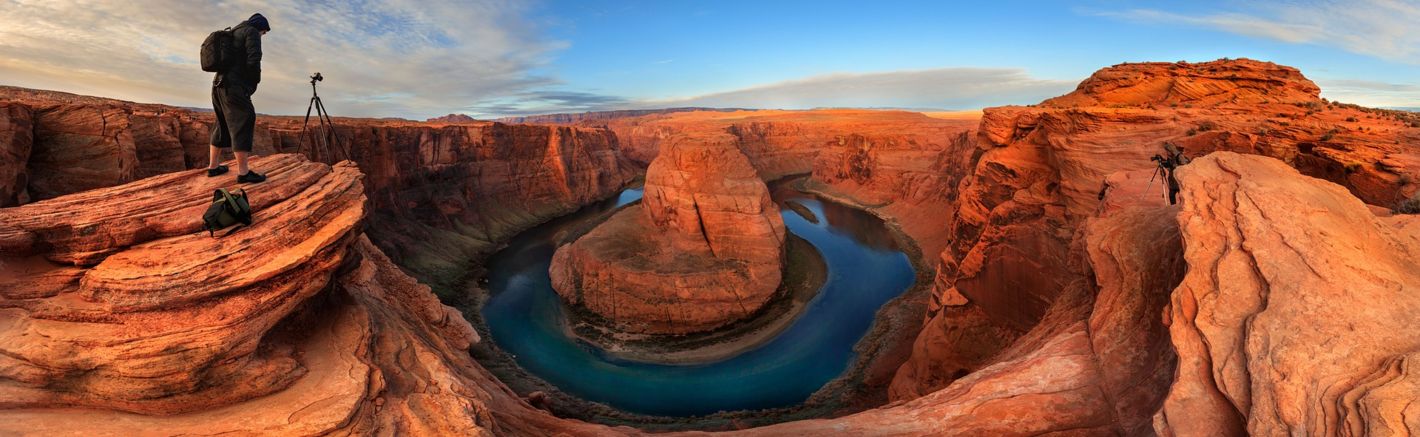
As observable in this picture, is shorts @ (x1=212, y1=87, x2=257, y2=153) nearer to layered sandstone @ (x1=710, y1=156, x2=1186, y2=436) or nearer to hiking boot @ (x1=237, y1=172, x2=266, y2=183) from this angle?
hiking boot @ (x1=237, y1=172, x2=266, y2=183)

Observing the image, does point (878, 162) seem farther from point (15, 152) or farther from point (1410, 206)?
point (15, 152)

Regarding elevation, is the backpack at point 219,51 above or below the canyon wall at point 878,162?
above

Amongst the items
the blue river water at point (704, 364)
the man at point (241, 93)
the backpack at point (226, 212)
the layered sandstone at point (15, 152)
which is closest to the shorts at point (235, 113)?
the man at point (241, 93)

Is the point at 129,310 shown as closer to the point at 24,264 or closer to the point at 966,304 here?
the point at 24,264

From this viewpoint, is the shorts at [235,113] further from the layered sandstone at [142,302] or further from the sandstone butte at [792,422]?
the layered sandstone at [142,302]

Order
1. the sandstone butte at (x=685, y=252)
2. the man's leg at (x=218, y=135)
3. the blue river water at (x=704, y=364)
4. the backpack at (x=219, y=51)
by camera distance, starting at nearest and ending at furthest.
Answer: the backpack at (x=219, y=51) → the man's leg at (x=218, y=135) → the blue river water at (x=704, y=364) → the sandstone butte at (x=685, y=252)

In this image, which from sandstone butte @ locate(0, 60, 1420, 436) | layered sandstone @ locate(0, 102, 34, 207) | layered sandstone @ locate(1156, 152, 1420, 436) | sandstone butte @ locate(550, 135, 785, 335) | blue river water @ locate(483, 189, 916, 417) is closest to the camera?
layered sandstone @ locate(1156, 152, 1420, 436)

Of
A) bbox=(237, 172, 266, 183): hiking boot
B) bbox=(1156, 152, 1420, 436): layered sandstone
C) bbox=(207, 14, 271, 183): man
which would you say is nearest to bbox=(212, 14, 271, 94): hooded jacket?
bbox=(207, 14, 271, 183): man
